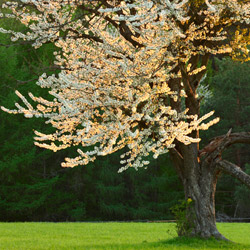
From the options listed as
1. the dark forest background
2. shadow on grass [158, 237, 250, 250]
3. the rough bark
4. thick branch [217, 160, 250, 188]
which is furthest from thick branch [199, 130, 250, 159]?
the dark forest background

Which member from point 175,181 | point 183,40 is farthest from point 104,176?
point 183,40

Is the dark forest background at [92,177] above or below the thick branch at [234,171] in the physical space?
above

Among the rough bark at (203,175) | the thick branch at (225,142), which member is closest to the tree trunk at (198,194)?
the rough bark at (203,175)

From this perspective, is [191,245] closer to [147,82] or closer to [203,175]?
[203,175]

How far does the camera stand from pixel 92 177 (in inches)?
1304

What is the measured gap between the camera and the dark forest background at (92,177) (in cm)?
2883

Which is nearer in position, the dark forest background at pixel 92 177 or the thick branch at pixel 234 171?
the thick branch at pixel 234 171

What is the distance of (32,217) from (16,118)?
732 cm

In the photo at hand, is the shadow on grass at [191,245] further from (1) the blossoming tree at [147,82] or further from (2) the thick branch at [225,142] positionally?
(2) the thick branch at [225,142]

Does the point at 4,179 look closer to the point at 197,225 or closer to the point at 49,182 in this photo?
the point at 49,182

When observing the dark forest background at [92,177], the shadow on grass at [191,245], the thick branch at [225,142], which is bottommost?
the shadow on grass at [191,245]

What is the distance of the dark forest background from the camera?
1135 inches

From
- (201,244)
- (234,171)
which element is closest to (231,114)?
(234,171)

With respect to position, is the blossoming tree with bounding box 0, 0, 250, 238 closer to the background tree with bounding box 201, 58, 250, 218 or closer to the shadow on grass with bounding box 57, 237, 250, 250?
the shadow on grass with bounding box 57, 237, 250, 250
